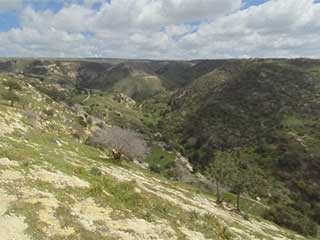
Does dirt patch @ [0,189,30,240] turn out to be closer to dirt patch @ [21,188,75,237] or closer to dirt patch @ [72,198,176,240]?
dirt patch @ [21,188,75,237]

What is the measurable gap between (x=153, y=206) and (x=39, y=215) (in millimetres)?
9498

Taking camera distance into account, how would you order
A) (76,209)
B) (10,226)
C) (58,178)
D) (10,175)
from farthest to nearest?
(58,178)
(10,175)
(76,209)
(10,226)

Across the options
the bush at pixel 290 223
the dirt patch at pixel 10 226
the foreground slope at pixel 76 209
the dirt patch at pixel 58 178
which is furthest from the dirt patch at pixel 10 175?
the bush at pixel 290 223

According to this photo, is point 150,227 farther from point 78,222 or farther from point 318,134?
point 318,134

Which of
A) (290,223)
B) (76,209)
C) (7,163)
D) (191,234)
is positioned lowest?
(290,223)

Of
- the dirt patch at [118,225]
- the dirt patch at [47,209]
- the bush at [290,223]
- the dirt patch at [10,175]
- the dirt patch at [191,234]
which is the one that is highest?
the dirt patch at [10,175]

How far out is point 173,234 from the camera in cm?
2477

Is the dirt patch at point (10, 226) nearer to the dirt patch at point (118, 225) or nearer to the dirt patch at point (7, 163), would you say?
the dirt patch at point (118, 225)

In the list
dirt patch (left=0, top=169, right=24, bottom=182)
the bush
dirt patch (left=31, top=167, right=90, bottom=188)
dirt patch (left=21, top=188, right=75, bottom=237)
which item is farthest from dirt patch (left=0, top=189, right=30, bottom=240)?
the bush

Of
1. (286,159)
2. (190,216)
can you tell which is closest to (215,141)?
(286,159)

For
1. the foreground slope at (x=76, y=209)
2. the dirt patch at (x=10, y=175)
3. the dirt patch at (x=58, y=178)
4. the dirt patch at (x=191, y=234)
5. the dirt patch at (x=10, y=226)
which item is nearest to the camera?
the dirt patch at (x=10, y=226)

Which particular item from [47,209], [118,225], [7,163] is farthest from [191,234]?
[7,163]

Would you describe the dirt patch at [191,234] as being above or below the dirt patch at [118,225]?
below

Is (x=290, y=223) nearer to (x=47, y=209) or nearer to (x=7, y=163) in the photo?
(x=7, y=163)
